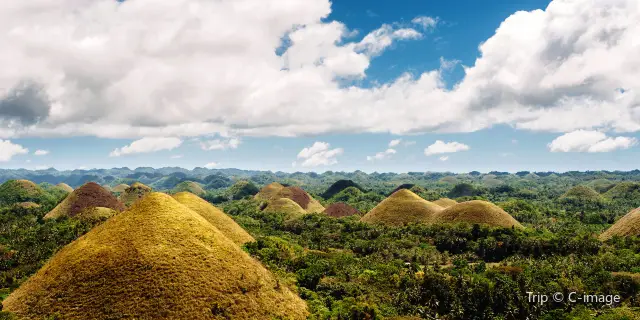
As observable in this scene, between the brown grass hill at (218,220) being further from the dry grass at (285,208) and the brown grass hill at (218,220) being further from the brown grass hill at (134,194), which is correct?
the brown grass hill at (134,194)

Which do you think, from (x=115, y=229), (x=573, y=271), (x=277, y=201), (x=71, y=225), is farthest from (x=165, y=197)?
(x=277, y=201)

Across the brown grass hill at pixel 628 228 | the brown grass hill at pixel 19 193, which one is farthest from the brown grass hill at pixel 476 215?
the brown grass hill at pixel 19 193

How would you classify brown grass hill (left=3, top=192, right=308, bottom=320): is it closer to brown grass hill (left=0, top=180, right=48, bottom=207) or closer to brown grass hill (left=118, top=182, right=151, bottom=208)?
brown grass hill (left=118, top=182, right=151, bottom=208)

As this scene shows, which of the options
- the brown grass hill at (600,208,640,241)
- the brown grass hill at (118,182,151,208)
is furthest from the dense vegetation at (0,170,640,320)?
the brown grass hill at (118,182,151,208)

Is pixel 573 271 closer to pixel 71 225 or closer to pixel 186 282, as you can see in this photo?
pixel 186 282

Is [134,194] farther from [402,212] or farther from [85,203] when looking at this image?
[402,212]

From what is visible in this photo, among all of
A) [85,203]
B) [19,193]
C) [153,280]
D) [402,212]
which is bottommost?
[153,280]

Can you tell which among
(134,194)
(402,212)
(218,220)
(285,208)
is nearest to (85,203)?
(134,194)
